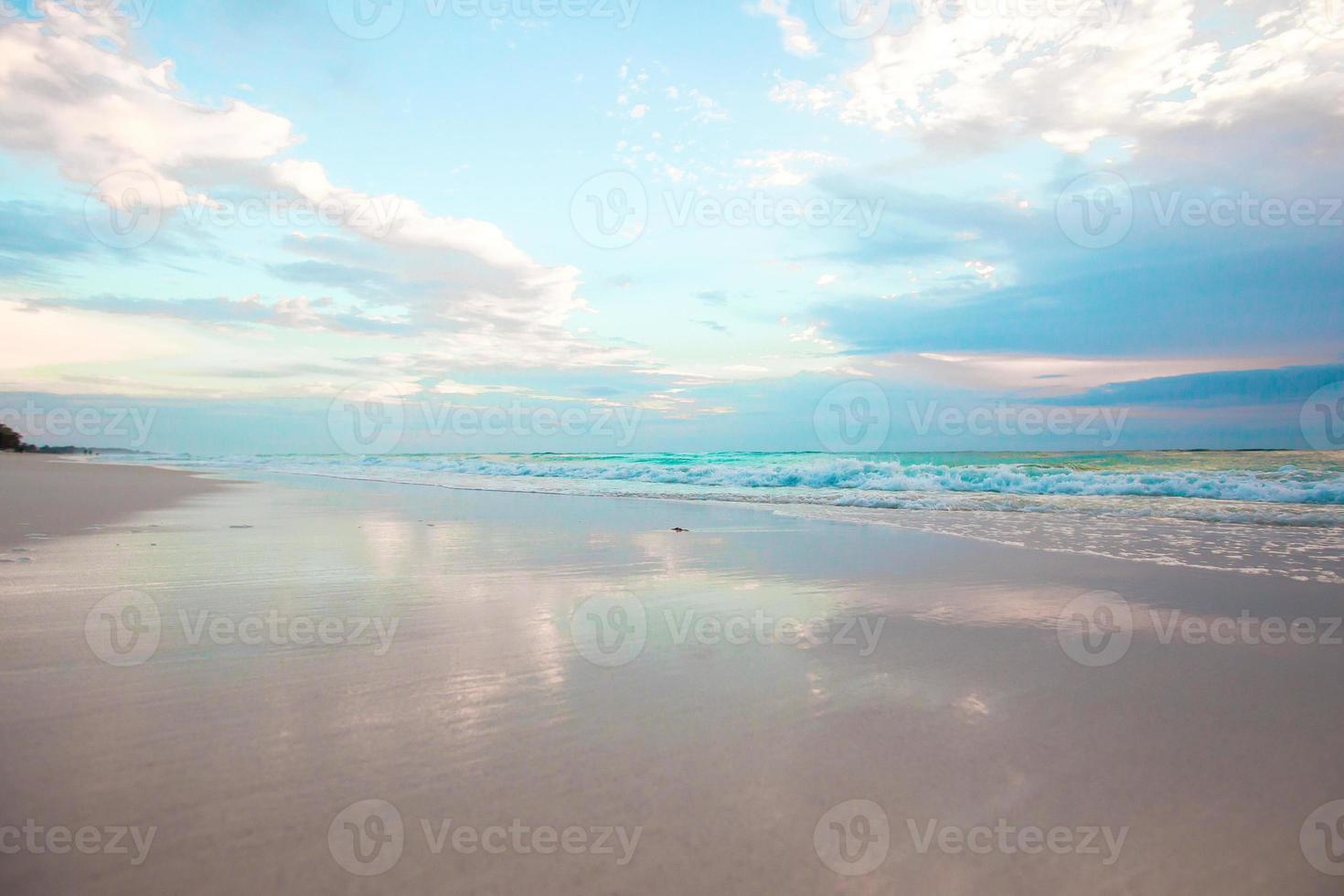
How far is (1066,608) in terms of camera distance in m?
5.34

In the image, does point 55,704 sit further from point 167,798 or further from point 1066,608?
point 1066,608

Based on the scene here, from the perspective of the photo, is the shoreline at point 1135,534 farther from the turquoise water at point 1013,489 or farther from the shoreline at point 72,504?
the shoreline at point 72,504

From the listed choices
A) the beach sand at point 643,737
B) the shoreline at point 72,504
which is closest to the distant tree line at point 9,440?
the shoreline at point 72,504

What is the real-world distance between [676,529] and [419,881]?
860cm

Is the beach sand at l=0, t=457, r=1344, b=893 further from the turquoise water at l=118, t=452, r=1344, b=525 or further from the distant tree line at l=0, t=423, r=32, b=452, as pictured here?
the distant tree line at l=0, t=423, r=32, b=452

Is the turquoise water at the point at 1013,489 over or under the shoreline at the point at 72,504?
over

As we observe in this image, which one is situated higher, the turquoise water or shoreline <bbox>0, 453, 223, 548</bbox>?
the turquoise water

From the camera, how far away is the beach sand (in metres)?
2.03

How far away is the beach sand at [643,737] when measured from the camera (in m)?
2.03

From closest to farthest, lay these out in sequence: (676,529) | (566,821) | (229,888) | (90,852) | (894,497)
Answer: (229,888)
(90,852)
(566,821)
(676,529)
(894,497)

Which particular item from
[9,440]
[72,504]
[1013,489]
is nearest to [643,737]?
[72,504]

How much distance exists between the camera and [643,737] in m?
2.85

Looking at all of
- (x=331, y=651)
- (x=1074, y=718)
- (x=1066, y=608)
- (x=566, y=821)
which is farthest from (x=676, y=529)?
(x=566, y=821)

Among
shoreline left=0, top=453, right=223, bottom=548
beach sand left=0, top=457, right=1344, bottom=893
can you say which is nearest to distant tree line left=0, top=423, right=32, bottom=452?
shoreline left=0, top=453, right=223, bottom=548
